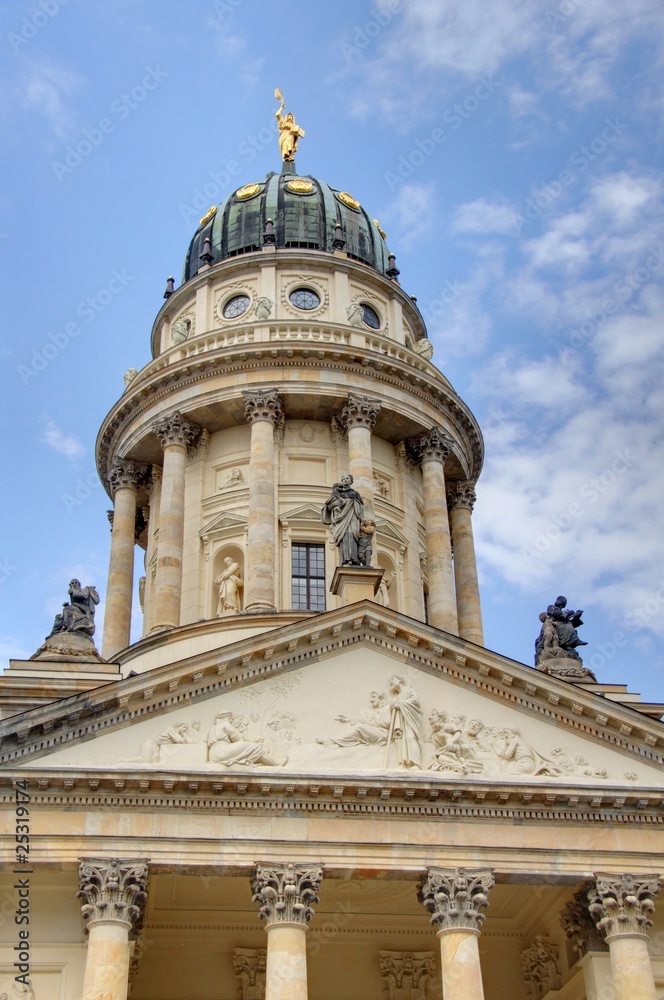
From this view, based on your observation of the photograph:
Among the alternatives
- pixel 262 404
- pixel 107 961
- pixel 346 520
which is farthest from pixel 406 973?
pixel 262 404

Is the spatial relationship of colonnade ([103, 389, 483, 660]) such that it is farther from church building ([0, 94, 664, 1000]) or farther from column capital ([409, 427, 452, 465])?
church building ([0, 94, 664, 1000])

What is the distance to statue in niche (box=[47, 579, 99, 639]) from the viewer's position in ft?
96.5

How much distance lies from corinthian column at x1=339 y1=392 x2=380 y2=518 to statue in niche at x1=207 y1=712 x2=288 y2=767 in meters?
12.5

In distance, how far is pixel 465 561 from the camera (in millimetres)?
39375

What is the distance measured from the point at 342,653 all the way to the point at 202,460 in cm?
1444

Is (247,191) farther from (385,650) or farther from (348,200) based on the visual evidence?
(385,650)

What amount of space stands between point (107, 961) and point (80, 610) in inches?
410

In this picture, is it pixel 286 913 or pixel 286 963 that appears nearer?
pixel 286 963

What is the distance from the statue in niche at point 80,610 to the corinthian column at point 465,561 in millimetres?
12652

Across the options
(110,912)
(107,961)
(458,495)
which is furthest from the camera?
(458,495)

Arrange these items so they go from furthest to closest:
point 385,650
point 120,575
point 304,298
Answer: point 304,298, point 120,575, point 385,650

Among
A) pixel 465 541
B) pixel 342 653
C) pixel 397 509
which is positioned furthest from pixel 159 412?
pixel 342 653

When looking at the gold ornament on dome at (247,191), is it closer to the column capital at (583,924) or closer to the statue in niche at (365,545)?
the statue in niche at (365,545)

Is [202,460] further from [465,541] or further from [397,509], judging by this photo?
[465,541]
